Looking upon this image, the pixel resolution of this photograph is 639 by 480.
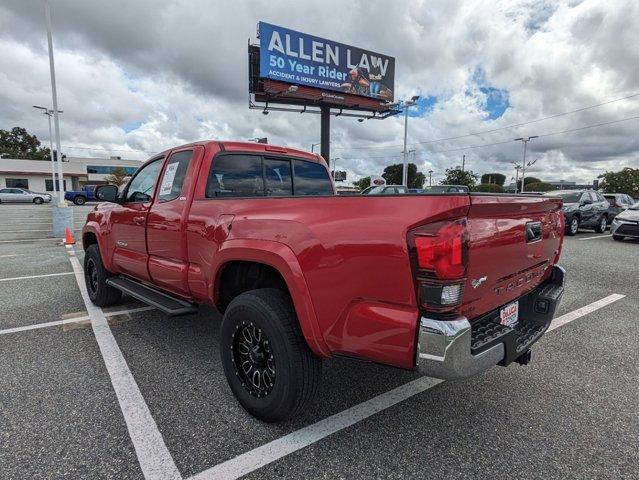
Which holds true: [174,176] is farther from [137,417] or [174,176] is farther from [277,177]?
[137,417]

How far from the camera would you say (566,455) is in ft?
7.29

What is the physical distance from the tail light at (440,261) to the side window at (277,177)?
2129 millimetres

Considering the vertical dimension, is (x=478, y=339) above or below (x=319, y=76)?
below

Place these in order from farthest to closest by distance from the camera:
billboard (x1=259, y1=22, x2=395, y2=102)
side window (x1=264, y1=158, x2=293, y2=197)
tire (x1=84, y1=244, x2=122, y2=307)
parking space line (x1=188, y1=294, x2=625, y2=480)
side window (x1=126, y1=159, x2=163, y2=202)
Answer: billboard (x1=259, y1=22, x2=395, y2=102), tire (x1=84, y1=244, x2=122, y2=307), side window (x1=126, y1=159, x2=163, y2=202), side window (x1=264, y1=158, x2=293, y2=197), parking space line (x1=188, y1=294, x2=625, y2=480)

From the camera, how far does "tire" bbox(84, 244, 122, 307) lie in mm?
4766

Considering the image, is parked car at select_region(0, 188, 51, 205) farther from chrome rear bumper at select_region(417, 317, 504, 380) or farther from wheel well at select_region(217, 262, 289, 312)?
chrome rear bumper at select_region(417, 317, 504, 380)

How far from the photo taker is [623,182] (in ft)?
217


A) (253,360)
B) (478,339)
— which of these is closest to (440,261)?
(478,339)

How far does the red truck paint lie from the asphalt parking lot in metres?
0.67

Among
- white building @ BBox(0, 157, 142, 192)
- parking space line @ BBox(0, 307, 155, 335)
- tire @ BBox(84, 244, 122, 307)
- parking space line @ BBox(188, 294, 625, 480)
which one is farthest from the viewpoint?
white building @ BBox(0, 157, 142, 192)

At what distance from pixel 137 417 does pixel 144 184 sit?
2426mm

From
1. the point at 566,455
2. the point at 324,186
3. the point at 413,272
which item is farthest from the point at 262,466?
the point at 324,186

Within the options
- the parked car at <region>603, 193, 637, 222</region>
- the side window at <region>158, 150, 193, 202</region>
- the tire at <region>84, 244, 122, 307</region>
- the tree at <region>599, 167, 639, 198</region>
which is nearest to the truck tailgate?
the side window at <region>158, 150, 193, 202</region>

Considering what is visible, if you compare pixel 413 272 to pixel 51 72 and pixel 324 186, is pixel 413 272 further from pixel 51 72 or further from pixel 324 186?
pixel 51 72
